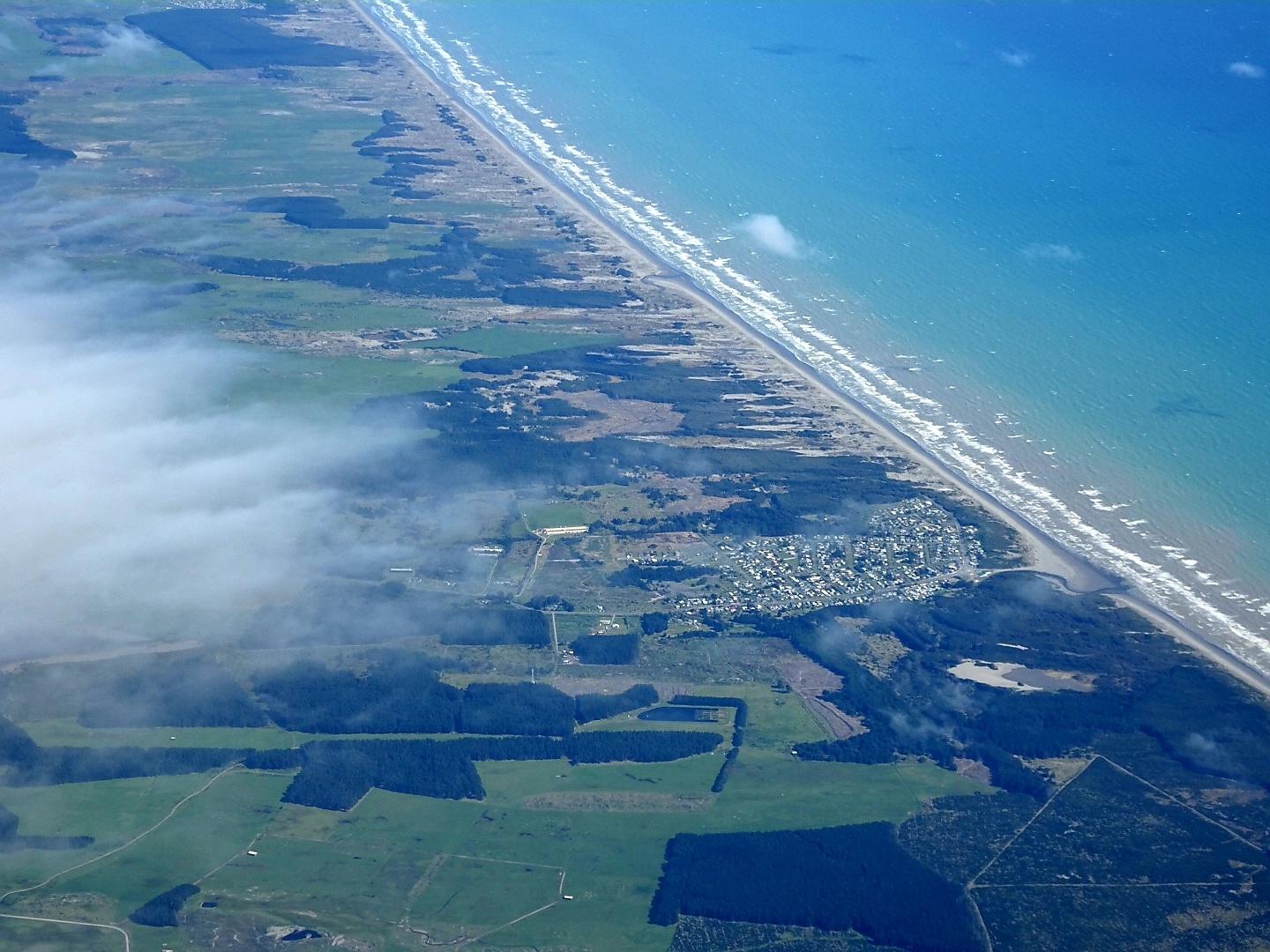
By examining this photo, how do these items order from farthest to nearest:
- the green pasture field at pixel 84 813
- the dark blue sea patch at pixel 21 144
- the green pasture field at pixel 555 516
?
the dark blue sea patch at pixel 21 144
the green pasture field at pixel 555 516
the green pasture field at pixel 84 813

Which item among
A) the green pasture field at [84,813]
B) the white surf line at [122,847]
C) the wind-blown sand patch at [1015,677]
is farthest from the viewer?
the wind-blown sand patch at [1015,677]

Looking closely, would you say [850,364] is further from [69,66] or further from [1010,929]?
[69,66]

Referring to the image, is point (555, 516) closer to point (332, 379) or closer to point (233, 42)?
point (332, 379)

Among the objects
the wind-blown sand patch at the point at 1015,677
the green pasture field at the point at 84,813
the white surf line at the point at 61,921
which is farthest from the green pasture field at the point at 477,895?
the wind-blown sand patch at the point at 1015,677

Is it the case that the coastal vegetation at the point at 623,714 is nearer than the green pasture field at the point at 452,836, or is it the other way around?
the green pasture field at the point at 452,836

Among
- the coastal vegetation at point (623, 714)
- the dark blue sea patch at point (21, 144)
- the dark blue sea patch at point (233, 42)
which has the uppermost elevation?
the dark blue sea patch at point (233, 42)

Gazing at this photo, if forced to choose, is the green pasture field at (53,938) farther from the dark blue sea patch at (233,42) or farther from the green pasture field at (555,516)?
the dark blue sea patch at (233,42)

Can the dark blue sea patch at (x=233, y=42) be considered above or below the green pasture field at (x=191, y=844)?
above

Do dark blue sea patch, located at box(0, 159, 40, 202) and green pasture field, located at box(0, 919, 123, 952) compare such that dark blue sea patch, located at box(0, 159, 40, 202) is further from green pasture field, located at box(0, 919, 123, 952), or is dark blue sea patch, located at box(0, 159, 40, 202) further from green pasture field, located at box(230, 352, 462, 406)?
green pasture field, located at box(0, 919, 123, 952)

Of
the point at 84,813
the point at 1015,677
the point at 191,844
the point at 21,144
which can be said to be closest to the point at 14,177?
the point at 21,144

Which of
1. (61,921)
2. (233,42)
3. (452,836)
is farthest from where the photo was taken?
(233,42)
